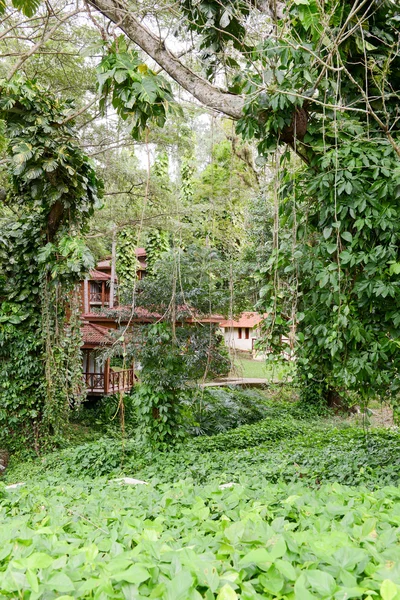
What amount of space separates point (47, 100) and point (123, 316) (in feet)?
10.7

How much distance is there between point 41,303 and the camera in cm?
748

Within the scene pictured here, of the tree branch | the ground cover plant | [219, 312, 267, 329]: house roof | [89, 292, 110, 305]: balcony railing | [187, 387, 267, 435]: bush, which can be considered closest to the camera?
the tree branch

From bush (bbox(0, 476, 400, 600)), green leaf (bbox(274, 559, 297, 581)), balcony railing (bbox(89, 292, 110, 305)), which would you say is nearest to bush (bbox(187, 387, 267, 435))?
bush (bbox(0, 476, 400, 600))

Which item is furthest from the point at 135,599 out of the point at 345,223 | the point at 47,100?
the point at 47,100

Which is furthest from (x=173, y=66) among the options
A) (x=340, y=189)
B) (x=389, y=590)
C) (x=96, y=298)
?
(x=96, y=298)

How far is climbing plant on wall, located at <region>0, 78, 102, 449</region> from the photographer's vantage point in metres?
6.86

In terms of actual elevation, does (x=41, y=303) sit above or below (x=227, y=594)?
above

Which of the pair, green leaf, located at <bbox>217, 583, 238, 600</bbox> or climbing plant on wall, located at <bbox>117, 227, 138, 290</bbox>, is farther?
climbing plant on wall, located at <bbox>117, 227, 138, 290</bbox>

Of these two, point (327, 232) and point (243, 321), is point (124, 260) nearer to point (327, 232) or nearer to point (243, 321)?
point (243, 321)

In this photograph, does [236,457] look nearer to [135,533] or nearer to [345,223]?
[345,223]

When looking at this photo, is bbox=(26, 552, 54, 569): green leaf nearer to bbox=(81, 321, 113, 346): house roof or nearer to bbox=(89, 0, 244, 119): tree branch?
bbox=(89, 0, 244, 119): tree branch

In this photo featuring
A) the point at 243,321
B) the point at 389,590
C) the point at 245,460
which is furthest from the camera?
the point at 243,321

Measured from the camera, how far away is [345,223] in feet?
10.8

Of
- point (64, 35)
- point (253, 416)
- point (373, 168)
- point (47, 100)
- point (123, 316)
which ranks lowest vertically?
point (253, 416)
